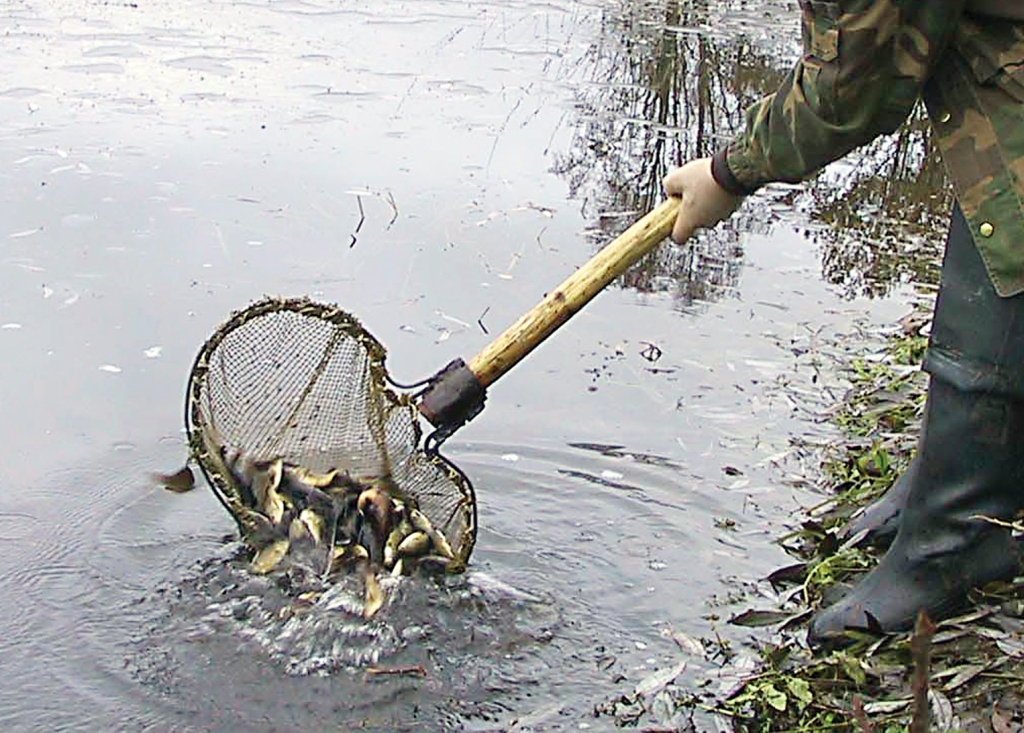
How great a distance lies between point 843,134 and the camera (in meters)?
3.11

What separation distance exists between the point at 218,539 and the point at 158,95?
5.21 meters

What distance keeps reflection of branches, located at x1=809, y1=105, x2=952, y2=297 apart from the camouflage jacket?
141 inches

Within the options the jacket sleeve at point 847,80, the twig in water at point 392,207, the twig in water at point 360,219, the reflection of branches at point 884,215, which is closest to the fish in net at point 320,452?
the jacket sleeve at point 847,80

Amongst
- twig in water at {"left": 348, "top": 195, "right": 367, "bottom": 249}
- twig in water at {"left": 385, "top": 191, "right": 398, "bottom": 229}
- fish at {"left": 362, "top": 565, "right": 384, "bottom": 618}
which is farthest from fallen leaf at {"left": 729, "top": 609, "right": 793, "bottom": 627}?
twig in water at {"left": 385, "top": 191, "right": 398, "bottom": 229}

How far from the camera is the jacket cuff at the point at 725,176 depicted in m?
3.42

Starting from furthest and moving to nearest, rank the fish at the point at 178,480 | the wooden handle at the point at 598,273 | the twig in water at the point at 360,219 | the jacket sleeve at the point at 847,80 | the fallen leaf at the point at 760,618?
the twig in water at the point at 360,219 → the fish at the point at 178,480 → the fallen leaf at the point at 760,618 → the wooden handle at the point at 598,273 → the jacket sleeve at the point at 847,80

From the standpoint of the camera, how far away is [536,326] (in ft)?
11.7

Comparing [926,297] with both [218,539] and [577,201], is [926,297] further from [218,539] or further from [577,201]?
[218,539]

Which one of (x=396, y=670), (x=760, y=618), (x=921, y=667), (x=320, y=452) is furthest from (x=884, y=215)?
(x=921, y=667)

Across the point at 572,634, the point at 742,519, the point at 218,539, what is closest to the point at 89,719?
the point at 218,539

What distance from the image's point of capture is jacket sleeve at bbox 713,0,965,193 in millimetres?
2891

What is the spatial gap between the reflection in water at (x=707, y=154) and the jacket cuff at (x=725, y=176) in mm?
2879

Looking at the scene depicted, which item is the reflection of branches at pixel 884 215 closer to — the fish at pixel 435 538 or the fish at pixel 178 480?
the fish at pixel 435 538

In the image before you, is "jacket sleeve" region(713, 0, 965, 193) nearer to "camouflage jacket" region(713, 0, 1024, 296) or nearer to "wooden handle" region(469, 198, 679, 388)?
"camouflage jacket" region(713, 0, 1024, 296)
